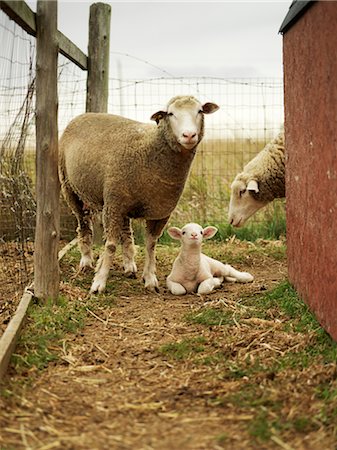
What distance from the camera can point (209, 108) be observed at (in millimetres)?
6590

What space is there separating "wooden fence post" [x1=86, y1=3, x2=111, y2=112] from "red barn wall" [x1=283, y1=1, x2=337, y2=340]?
351 centimetres

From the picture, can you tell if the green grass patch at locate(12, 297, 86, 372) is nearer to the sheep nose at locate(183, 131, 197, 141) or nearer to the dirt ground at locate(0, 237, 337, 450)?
the dirt ground at locate(0, 237, 337, 450)

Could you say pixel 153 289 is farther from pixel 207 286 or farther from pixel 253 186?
pixel 253 186

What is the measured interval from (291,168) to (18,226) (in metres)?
2.50

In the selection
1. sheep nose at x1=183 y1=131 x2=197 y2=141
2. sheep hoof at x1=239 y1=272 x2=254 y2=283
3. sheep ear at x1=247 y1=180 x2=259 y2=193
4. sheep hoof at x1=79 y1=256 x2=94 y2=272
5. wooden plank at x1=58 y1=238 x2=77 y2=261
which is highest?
sheep nose at x1=183 y1=131 x2=197 y2=141

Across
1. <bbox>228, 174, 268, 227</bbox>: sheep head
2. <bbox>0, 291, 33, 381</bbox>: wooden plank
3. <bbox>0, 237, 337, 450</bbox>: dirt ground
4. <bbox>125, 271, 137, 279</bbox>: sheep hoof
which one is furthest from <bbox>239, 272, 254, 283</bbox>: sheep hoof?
<bbox>0, 291, 33, 381</bbox>: wooden plank

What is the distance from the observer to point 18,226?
6.45 metres

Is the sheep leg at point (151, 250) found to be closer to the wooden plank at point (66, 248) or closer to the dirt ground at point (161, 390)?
the dirt ground at point (161, 390)

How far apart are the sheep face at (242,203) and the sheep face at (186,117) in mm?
2375

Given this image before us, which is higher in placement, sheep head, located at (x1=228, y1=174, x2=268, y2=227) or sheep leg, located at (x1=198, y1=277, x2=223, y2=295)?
sheep head, located at (x1=228, y1=174, x2=268, y2=227)

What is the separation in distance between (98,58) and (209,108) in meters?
3.21

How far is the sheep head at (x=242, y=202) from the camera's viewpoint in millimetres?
8922

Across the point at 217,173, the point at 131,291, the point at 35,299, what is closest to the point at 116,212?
the point at 131,291

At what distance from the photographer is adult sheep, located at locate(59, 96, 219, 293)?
6.48m
